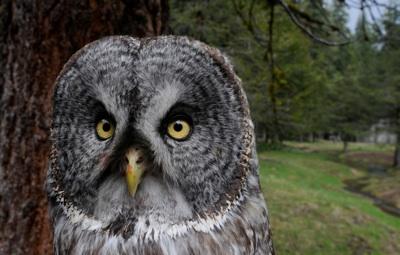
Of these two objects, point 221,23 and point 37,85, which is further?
point 221,23

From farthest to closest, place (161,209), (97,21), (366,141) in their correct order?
(366,141) → (97,21) → (161,209)

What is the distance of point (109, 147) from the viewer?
1456 millimetres

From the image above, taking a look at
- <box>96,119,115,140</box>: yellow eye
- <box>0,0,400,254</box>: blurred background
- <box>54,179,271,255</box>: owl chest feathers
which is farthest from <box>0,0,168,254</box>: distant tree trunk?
<box>96,119,115,140</box>: yellow eye

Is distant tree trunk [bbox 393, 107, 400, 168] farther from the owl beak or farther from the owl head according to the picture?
the owl beak

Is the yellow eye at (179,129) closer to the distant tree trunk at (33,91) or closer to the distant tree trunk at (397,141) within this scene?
the distant tree trunk at (33,91)

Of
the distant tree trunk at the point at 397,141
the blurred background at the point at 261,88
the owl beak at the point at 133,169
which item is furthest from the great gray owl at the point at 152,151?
the distant tree trunk at the point at 397,141

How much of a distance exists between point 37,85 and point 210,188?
1172 mm

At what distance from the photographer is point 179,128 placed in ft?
4.88

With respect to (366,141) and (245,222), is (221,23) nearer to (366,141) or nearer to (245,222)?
(245,222)

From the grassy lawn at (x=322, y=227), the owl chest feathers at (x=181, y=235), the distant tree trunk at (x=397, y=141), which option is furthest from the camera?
the distant tree trunk at (x=397, y=141)

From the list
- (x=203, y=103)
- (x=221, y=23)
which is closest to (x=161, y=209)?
(x=203, y=103)

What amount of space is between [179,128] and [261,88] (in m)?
13.0

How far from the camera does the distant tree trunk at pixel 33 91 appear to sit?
90.4 inches

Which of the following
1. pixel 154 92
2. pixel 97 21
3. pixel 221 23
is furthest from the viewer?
pixel 221 23
